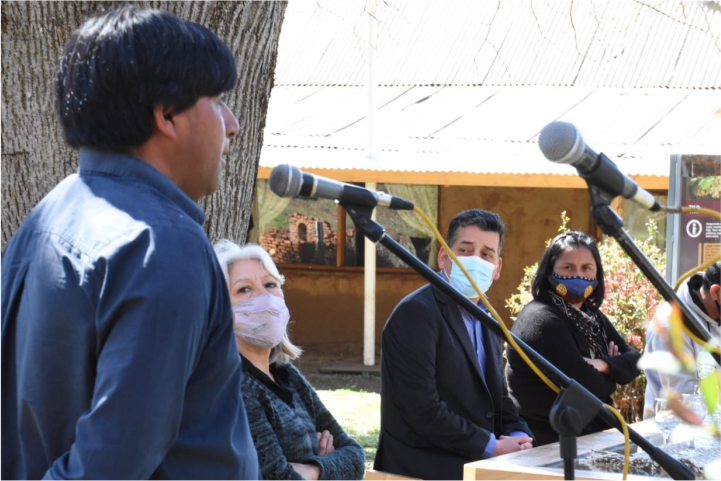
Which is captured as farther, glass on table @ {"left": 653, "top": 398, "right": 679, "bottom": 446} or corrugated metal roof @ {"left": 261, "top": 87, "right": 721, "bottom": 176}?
corrugated metal roof @ {"left": 261, "top": 87, "right": 721, "bottom": 176}

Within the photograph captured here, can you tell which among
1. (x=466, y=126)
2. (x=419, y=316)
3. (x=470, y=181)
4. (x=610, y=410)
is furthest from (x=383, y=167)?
(x=610, y=410)

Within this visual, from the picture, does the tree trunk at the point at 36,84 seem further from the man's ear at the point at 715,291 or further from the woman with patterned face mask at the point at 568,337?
the man's ear at the point at 715,291

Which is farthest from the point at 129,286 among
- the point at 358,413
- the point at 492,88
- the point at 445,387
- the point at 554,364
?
the point at 492,88

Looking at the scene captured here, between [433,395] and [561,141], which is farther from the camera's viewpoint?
[433,395]

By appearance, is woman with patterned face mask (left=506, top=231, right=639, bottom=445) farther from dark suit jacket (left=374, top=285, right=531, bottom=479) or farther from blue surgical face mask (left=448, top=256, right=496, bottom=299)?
blue surgical face mask (left=448, top=256, right=496, bottom=299)

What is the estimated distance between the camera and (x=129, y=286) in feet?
5.35

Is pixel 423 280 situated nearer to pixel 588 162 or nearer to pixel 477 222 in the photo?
Result: pixel 477 222

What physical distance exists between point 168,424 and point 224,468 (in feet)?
0.67

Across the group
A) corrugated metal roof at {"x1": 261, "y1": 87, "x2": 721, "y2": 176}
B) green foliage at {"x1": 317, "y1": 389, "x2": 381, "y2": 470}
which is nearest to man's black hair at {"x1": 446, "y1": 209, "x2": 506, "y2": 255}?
green foliage at {"x1": 317, "y1": 389, "x2": 381, "y2": 470}

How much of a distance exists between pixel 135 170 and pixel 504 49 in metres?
13.4

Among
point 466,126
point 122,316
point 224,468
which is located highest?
point 466,126

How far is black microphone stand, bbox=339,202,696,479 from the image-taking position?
216 centimetres

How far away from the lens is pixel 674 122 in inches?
478

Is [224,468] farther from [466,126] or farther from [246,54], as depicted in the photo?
[466,126]
